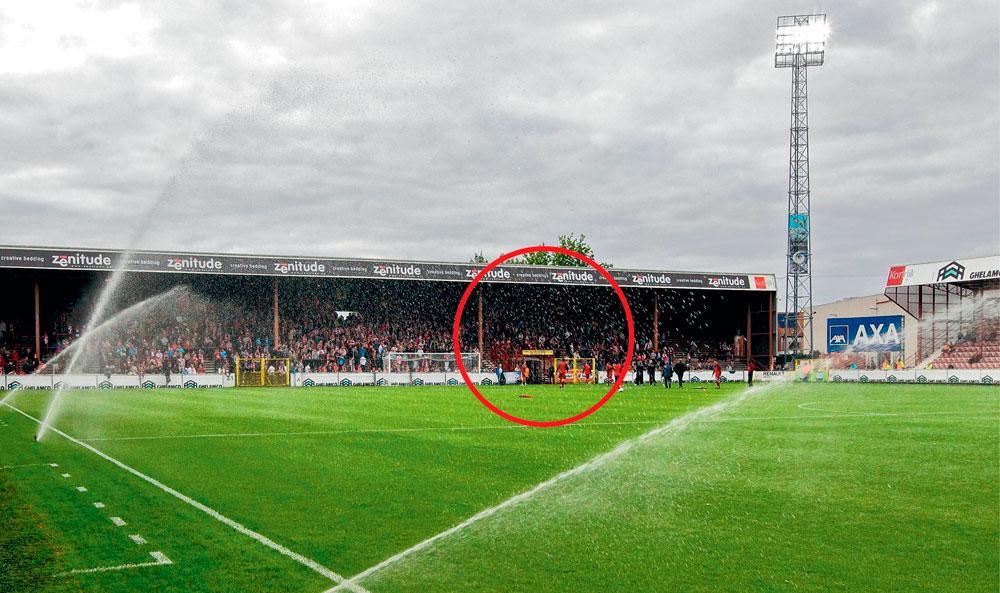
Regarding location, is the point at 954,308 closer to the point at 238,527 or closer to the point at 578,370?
the point at 578,370

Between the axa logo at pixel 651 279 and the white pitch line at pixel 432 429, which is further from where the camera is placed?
the axa logo at pixel 651 279

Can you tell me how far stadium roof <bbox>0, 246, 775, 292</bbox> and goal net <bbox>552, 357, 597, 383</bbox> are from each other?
4.98 metres

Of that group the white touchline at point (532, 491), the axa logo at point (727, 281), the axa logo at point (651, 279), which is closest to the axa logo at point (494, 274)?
the axa logo at point (651, 279)

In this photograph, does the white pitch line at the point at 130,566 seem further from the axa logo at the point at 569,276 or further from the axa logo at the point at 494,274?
the axa logo at the point at 569,276

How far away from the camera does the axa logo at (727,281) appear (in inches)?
2277

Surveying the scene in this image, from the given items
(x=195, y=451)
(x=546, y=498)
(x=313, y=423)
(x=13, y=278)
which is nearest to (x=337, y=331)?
(x=13, y=278)

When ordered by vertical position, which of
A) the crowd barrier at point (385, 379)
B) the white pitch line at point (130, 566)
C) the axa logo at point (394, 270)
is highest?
the axa logo at point (394, 270)

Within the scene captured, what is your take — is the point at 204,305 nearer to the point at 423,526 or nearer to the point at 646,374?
the point at 646,374

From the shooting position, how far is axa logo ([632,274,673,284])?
55.9 m

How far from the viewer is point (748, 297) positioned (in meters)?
61.9

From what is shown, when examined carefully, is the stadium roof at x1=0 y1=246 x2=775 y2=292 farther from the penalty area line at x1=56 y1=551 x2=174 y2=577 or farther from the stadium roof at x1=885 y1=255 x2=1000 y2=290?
the penalty area line at x1=56 y1=551 x2=174 y2=577

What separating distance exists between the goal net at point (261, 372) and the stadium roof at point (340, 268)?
16.3ft

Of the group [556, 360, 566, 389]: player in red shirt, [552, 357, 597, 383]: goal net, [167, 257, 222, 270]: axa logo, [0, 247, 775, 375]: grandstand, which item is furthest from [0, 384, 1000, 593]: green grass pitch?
[552, 357, 597, 383]: goal net

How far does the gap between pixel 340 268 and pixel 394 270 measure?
10.7 ft
